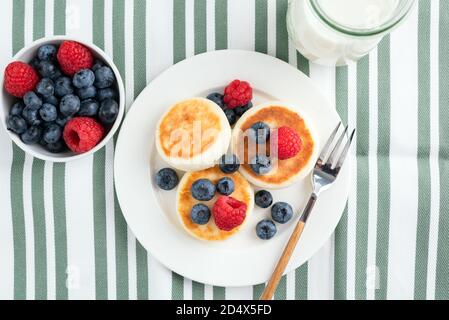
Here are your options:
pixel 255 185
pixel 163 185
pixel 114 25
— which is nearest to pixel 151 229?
pixel 163 185

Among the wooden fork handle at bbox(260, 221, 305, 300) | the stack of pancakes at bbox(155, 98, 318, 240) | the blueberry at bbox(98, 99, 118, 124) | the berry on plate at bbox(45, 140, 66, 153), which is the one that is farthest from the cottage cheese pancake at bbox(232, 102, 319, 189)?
the berry on plate at bbox(45, 140, 66, 153)

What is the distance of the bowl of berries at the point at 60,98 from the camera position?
3.54 ft

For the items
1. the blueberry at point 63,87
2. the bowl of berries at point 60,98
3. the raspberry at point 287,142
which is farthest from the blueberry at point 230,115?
the blueberry at point 63,87

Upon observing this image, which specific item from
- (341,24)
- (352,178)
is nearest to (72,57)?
(341,24)

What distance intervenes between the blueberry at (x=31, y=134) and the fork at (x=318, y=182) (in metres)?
0.55

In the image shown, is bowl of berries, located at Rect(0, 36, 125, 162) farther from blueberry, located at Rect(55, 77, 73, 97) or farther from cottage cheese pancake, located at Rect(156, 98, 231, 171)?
cottage cheese pancake, located at Rect(156, 98, 231, 171)

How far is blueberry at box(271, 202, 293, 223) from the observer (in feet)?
3.81

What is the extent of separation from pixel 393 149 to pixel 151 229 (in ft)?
1.85

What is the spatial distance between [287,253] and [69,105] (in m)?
0.53

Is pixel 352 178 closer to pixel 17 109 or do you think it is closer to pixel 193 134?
pixel 193 134

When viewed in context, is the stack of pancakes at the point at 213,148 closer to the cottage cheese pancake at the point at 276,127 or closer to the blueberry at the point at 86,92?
the cottage cheese pancake at the point at 276,127

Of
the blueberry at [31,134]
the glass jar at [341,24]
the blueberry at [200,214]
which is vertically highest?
the glass jar at [341,24]

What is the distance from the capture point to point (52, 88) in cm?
109

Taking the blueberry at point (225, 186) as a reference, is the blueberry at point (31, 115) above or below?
above
